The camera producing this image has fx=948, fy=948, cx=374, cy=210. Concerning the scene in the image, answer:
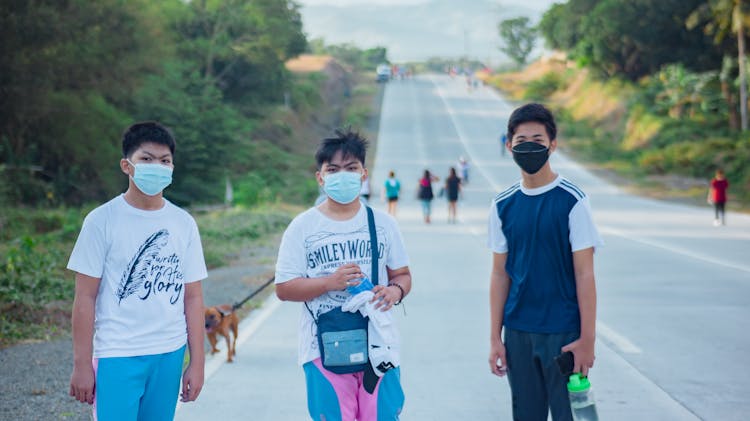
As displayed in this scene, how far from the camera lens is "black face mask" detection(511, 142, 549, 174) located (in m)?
4.50

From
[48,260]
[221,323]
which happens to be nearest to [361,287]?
[221,323]

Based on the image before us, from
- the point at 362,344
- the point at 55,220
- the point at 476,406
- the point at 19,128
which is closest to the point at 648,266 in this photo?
the point at 476,406

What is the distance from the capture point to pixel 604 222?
26.0 m

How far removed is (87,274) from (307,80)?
74.2 metres

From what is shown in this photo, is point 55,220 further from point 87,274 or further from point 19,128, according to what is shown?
point 87,274

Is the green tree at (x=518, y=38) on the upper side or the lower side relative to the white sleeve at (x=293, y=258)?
upper

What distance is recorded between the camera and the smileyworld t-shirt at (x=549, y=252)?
4.38 metres

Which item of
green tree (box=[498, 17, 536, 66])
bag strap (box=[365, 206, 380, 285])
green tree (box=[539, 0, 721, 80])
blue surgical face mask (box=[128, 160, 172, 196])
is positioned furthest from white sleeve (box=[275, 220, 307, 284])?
green tree (box=[498, 17, 536, 66])

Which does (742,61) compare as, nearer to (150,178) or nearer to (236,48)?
(236,48)

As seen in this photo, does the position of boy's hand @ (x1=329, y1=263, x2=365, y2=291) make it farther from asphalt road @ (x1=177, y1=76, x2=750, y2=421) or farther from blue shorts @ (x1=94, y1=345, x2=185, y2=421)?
Answer: asphalt road @ (x1=177, y1=76, x2=750, y2=421)

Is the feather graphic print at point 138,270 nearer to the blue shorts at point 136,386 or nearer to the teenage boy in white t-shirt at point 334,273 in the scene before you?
the blue shorts at point 136,386

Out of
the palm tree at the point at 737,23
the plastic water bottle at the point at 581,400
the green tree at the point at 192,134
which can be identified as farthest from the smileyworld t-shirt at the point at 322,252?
the palm tree at the point at 737,23

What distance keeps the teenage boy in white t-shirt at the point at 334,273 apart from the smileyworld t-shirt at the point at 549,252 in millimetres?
591

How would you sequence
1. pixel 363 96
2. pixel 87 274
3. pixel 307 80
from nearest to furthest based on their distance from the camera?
pixel 87 274 < pixel 307 80 < pixel 363 96
